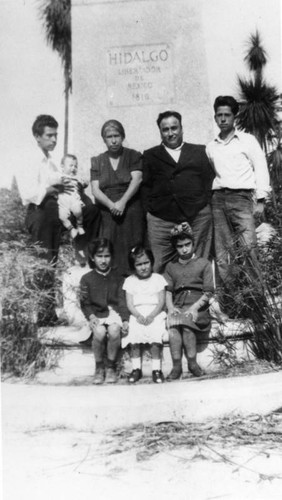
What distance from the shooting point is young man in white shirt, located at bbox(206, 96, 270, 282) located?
4617 millimetres

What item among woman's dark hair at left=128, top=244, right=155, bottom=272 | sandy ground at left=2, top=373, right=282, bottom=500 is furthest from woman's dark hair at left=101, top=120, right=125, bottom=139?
sandy ground at left=2, top=373, right=282, bottom=500

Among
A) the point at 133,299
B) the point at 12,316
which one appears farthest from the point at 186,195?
the point at 12,316

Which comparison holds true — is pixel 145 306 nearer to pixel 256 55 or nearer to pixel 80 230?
pixel 80 230

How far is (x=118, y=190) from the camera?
4848 mm

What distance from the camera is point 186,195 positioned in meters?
4.68

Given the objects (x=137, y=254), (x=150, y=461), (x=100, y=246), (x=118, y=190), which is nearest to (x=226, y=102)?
(x=118, y=190)

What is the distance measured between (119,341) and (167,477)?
3.87ft

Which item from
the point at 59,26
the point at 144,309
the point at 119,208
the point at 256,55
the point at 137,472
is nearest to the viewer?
the point at 137,472

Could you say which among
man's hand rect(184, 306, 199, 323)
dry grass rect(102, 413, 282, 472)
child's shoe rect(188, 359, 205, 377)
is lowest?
dry grass rect(102, 413, 282, 472)

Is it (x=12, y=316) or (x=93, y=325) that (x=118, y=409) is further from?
(x=12, y=316)

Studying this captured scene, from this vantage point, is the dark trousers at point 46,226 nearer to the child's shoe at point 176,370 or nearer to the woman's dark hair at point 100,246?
the woman's dark hair at point 100,246

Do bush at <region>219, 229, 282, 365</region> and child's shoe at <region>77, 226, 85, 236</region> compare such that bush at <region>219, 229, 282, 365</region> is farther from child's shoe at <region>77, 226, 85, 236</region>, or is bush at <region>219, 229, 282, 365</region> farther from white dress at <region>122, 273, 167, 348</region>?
child's shoe at <region>77, 226, 85, 236</region>

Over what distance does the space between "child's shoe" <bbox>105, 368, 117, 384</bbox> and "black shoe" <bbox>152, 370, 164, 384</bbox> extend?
0.29 metres

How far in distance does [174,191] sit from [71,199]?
0.92 m
